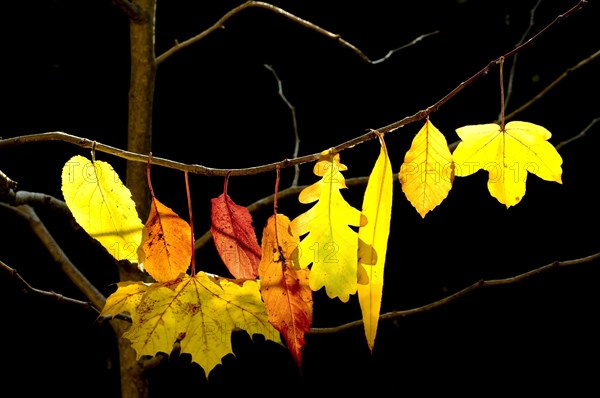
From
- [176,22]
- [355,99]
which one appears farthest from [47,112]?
[355,99]

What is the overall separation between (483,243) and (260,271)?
2.26 feet

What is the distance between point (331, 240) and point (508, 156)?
16 cm

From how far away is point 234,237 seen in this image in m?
0.54

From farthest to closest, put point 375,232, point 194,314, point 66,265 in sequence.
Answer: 1. point 66,265
2. point 194,314
3. point 375,232

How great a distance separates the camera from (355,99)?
110cm

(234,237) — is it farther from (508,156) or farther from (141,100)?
(141,100)

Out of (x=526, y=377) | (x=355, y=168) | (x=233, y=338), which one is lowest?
(x=526, y=377)

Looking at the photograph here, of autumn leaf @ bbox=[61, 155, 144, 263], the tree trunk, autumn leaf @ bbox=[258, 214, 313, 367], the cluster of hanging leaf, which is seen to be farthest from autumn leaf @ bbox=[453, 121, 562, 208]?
the tree trunk

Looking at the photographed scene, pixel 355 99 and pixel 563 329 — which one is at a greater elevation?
pixel 355 99

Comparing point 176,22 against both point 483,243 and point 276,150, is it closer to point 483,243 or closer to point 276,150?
point 276,150

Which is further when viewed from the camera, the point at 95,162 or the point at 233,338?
the point at 233,338

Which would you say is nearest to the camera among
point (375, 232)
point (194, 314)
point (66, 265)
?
point (375, 232)

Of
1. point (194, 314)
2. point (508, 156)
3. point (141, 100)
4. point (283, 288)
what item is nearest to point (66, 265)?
point (141, 100)

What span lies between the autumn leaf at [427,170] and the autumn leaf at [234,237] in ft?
0.43
